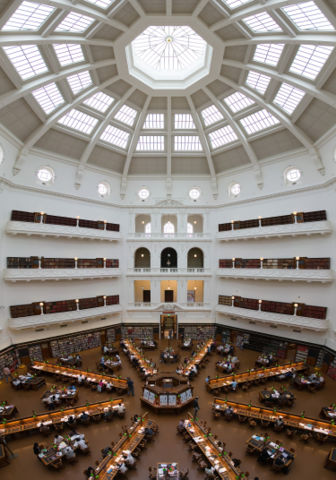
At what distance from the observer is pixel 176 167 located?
27.6m

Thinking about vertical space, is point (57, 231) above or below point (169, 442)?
above

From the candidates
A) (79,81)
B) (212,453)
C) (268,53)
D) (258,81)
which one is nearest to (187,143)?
(258,81)

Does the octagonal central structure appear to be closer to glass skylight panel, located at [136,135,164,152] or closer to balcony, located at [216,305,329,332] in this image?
glass skylight panel, located at [136,135,164,152]

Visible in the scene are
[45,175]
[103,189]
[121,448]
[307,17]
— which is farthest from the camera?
[103,189]

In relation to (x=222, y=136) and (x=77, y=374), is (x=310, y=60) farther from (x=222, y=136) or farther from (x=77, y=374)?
(x=77, y=374)

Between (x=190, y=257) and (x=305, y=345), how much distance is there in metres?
14.9

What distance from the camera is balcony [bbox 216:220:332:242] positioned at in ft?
66.6

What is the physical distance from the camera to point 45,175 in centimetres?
2330

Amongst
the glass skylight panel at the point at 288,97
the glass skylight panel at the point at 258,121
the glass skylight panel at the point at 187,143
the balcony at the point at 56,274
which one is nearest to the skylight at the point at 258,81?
the glass skylight panel at the point at 288,97

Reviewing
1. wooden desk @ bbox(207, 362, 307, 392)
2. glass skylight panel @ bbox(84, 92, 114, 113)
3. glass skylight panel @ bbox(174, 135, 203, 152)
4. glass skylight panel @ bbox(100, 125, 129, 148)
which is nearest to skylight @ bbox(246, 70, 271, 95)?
glass skylight panel @ bbox(174, 135, 203, 152)

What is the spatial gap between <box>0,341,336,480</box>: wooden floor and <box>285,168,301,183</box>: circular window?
1573cm

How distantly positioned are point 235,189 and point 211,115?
7.42 m

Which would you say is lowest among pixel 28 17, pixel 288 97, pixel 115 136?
pixel 115 136

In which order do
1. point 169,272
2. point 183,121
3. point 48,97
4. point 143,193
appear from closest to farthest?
1. point 48,97
2. point 183,121
3. point 169,272
4. point 143,193
